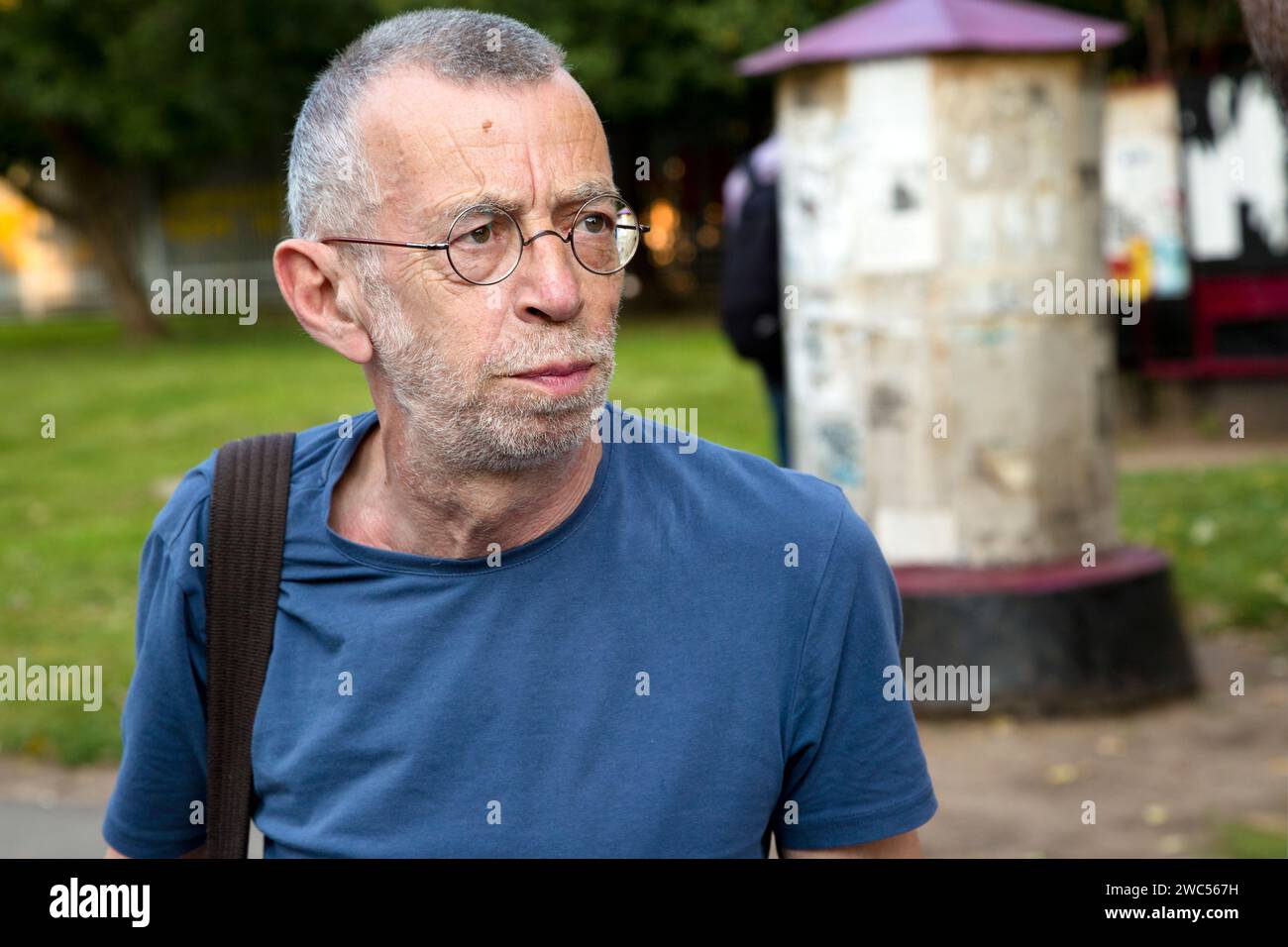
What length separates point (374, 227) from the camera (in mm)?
2268

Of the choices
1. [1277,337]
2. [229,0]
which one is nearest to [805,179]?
[1277,337]

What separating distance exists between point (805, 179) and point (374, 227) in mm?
4572

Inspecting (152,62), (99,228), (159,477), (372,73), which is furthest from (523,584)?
(99,228)

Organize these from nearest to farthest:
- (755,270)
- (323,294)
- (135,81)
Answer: (323,294)
(755,270)
(135,81)

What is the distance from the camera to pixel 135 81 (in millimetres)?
25406

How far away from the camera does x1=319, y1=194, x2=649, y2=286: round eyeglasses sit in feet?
7.19

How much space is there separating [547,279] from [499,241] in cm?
8

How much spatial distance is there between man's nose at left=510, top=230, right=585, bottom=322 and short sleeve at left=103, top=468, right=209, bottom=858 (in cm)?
56

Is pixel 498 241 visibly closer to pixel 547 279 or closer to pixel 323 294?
pixel 547 279

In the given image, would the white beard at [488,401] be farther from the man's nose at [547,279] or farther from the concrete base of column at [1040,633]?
the concrete base of column at [1040,633]

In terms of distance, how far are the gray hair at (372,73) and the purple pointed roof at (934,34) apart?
4.21 m

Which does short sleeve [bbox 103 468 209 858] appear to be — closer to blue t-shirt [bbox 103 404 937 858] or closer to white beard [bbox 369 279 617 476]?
blue t-shirt [bbox 103 404 937 858]

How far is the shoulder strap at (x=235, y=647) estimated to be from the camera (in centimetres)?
227

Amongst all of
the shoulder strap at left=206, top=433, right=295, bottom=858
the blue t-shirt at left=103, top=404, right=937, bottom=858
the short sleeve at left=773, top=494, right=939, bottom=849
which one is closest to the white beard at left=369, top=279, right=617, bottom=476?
the blue t-shirt at left=103, top=404, right=937, bottom=858
